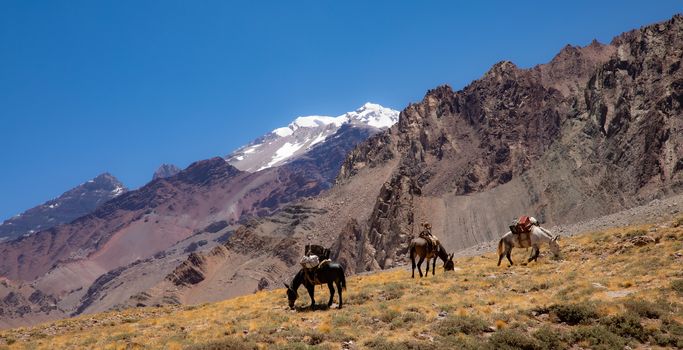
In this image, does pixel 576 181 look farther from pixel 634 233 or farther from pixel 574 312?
pixel 574 312

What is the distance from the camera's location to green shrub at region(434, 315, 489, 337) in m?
20.0

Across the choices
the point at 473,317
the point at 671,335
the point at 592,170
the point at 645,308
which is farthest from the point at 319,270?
the point at 592,170

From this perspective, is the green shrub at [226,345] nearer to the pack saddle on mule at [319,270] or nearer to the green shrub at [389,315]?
the green shrub at [389,315]

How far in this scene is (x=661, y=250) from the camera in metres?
29.9

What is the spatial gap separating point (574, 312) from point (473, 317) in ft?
11.6

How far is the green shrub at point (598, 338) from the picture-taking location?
60.4 ft

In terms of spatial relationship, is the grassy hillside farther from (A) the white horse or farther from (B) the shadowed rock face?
(B) the shadowed rock face

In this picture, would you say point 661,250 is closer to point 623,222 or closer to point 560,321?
point 560,321

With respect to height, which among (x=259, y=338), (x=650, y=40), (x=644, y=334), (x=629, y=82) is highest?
(x=650, y=40)

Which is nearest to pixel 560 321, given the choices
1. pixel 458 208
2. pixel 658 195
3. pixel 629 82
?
pixel 658 195

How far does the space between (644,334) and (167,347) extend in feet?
53.0

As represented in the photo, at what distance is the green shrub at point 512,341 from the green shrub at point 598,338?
143cm

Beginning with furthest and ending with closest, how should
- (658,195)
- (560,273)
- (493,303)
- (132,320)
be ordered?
(658,195) < (132,320) < (560,273) < (493,303)

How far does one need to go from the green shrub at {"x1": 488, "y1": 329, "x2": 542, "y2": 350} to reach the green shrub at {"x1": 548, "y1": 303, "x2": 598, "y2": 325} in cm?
256
